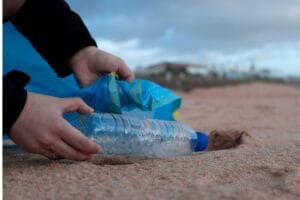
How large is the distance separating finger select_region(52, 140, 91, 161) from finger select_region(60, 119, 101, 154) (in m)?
0.01

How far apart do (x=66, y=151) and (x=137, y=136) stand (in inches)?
18.9

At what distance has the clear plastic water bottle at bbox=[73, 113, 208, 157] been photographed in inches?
67.9

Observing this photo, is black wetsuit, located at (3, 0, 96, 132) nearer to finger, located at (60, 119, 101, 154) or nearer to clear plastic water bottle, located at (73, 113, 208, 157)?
clear plastic water bottle, located at (73, 113, 208, 157)

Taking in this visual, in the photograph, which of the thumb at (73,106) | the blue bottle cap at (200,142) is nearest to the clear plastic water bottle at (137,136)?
the blue bottle cap at (200,142)

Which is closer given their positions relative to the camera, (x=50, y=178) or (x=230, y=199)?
(x=230, y=199)

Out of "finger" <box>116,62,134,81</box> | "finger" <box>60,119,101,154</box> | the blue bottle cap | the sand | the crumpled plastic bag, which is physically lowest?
the blue bottle cap

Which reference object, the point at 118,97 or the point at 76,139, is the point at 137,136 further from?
the point at 76,139

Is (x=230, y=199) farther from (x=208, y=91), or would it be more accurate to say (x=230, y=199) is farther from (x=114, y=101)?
(x=208, y=91)

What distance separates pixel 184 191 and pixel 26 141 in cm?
47

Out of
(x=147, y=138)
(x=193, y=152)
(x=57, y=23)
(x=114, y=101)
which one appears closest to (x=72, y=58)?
(x=57, y=23)

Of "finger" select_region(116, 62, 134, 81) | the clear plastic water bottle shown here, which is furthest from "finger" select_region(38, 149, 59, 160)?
"finger" select_region(116, 62, 134, 81)

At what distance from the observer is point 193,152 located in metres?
1.92

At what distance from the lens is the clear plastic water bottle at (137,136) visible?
1726 mm

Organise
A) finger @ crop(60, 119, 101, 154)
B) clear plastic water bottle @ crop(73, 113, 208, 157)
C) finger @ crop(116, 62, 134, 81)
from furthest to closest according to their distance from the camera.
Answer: finger @ crop(116, 62, 134, 81) → clear plastic water bottle @ crop(73, 113, 208, 157) → finger @ crop(60, 119, 101, 154)
